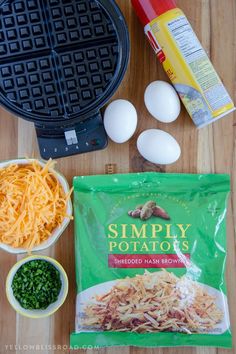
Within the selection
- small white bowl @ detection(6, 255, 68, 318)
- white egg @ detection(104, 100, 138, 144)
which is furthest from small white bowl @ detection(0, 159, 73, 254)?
white egg @ detection(104, 100, 138, 144)

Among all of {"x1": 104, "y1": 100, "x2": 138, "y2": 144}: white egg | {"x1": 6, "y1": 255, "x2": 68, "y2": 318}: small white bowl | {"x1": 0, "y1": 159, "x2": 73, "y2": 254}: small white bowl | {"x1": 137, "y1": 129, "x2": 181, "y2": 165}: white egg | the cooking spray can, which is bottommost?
{"x1": 6, "y1": 255, "x2": 68, "y2": 318}: small white bowl

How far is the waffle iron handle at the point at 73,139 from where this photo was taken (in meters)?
0.98

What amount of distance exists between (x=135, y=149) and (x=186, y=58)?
221mm

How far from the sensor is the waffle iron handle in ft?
3.23

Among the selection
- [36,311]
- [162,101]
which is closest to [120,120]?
[162,101]

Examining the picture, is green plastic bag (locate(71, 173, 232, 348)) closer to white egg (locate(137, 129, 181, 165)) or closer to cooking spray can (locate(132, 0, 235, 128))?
white egg (locate(137, 129, 181, 165))

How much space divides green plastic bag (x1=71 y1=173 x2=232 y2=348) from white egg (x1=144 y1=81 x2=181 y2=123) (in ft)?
0.44

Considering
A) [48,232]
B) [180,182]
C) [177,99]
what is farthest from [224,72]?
[48,232]

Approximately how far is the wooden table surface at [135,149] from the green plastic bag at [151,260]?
0.09ft

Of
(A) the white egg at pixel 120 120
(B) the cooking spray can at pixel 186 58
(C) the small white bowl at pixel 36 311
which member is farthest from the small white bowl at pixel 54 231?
(B) the cooking spray can at pixel 186 58

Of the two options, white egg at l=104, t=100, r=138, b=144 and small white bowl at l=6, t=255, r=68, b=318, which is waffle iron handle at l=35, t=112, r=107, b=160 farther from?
small white bowl at l=6, t=255, r=68, b=318

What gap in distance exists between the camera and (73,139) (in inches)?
38.9

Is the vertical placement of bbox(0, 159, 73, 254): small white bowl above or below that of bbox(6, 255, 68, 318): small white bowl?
above

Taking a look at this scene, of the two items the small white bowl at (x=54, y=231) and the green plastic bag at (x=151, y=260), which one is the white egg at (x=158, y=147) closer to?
the green plastic bag at (x=151, y=260)
